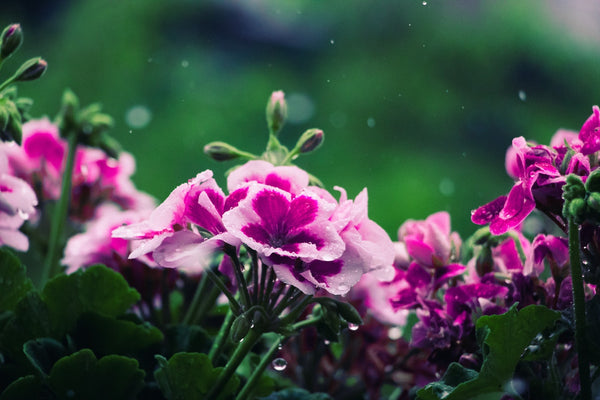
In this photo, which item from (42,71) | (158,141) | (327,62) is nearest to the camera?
(42,71)

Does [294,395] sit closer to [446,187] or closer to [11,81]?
[11,81]

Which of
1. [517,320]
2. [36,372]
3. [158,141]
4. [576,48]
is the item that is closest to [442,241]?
[517,320]

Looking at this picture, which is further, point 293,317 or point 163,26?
point 163,26

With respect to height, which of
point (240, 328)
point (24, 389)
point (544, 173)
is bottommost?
point (24, 389)

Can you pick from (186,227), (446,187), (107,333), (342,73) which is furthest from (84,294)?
(342,73)

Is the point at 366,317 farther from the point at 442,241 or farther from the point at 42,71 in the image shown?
the point at 42,71

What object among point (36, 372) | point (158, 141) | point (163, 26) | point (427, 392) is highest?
point (427, 392)

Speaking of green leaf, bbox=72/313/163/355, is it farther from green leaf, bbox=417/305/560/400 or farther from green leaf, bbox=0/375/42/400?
green leaf, bbox=417/305/560/400
